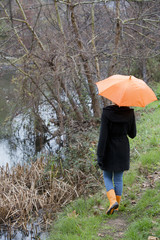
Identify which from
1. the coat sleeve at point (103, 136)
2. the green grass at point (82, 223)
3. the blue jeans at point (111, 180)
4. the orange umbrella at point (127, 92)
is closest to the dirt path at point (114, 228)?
the green grass at point (82, 223)

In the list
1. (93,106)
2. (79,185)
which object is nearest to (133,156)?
(79,185)

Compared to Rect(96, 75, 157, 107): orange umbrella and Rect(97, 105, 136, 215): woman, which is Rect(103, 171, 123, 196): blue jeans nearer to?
Rect(97, 105, 136, 215): woman

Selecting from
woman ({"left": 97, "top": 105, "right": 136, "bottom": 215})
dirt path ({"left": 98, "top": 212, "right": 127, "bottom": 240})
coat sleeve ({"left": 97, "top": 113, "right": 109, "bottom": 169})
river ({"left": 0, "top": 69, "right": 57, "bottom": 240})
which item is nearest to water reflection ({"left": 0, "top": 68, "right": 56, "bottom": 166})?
river ({"left": 0, "top": 69, "right": 57, "bottom": 240})

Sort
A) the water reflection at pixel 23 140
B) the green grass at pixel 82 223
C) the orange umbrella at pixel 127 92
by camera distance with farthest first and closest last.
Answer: the water reflection at pixel 23 140, the green grass at pixel 82 223, the orange umbrella at pixel 127 92

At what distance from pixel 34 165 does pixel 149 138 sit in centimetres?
304

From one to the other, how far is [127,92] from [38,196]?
3646mm

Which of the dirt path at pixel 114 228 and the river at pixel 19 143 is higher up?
the river at pixel 19 143

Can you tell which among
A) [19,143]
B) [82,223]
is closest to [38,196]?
[82,223]

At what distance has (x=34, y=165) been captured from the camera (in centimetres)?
699

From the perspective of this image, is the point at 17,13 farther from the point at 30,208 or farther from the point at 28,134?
the point at 30,208

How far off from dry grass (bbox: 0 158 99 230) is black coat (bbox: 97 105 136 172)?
2.29 meters

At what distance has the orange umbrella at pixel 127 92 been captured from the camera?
3227mm

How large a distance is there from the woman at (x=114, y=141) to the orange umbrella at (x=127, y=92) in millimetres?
134

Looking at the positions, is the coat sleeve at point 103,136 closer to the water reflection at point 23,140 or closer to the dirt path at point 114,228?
the dirt path at point 114,228
